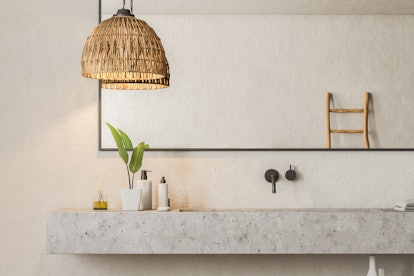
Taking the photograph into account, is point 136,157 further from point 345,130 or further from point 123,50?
point 345,130

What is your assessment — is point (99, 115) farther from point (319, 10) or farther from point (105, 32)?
point (319, 10)

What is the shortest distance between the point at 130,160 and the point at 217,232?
622 millimetres

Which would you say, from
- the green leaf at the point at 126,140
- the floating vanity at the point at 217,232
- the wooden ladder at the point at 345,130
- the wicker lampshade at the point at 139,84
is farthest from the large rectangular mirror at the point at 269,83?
the wicker lampshade at the point at 139,84

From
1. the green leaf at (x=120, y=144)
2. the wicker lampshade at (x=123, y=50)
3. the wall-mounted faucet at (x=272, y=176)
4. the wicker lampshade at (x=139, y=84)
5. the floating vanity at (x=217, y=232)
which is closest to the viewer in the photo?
the wicker lampshade at (x=123, y=50)

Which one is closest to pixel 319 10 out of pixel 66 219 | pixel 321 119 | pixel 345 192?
pixel 321 119

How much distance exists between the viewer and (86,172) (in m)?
3.18

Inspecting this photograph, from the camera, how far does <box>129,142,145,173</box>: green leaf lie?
2990 mm

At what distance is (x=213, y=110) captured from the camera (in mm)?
3168

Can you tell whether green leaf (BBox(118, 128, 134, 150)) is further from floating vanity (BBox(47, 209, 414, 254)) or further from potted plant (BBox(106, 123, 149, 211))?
floating vanity (BBox(47, 209, 414, 254))

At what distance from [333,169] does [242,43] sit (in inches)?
33.8

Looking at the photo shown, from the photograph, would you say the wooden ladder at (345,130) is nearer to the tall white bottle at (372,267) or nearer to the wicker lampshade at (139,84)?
the tall white bottle at (372,267)

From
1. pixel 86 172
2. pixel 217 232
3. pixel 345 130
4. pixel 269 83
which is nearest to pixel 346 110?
pixel 345 130

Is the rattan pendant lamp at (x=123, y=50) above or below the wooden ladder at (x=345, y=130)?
above

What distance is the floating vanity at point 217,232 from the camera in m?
2.83
